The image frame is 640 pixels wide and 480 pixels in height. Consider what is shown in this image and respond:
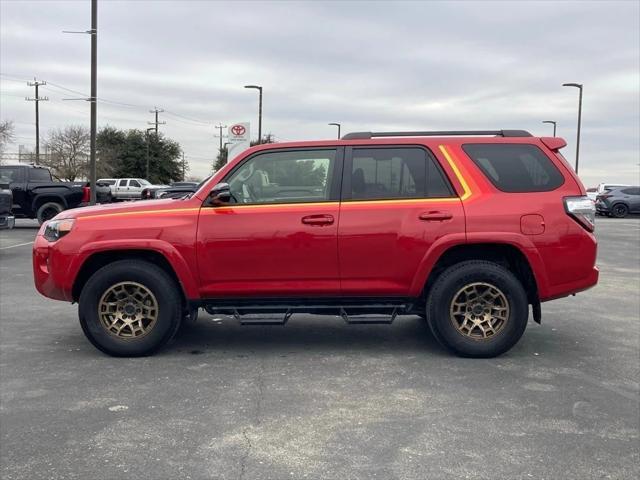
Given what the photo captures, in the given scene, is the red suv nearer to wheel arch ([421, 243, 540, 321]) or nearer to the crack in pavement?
wheel arch ([421, 243, 540, 321])

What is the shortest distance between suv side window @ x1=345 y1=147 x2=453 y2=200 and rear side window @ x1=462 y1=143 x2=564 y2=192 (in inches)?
14.8

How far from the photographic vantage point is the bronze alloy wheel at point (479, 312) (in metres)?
5.22

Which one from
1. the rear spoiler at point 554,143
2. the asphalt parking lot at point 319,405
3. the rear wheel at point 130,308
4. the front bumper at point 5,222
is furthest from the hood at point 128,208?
the front bumper at point 5,222

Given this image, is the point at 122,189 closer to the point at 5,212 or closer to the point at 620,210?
the point at 620,210

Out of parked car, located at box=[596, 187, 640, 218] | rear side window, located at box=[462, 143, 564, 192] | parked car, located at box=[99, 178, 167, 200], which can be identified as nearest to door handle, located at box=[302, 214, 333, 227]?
rear side window, located at box=[462, 143, 564, 192]

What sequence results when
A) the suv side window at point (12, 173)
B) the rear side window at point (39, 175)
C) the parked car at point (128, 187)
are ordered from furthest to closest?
the parked car at point (128, 187)
the rear side window at point (39, 175)
the suv side window at point (12, 173)

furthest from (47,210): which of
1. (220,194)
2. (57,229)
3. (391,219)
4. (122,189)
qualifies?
(122,189)

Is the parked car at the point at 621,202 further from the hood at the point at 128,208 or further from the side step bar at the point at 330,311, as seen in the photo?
the hood at the point at 128,208

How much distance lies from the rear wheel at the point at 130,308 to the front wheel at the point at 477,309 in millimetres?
2194

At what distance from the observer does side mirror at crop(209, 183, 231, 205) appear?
5.12 metres

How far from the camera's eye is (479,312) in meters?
5.27

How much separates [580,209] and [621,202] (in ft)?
94.8

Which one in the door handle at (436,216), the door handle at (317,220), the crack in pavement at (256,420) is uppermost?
the door handle at (436,216)

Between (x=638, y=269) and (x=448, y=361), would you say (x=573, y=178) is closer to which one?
(x=448, y=361)
